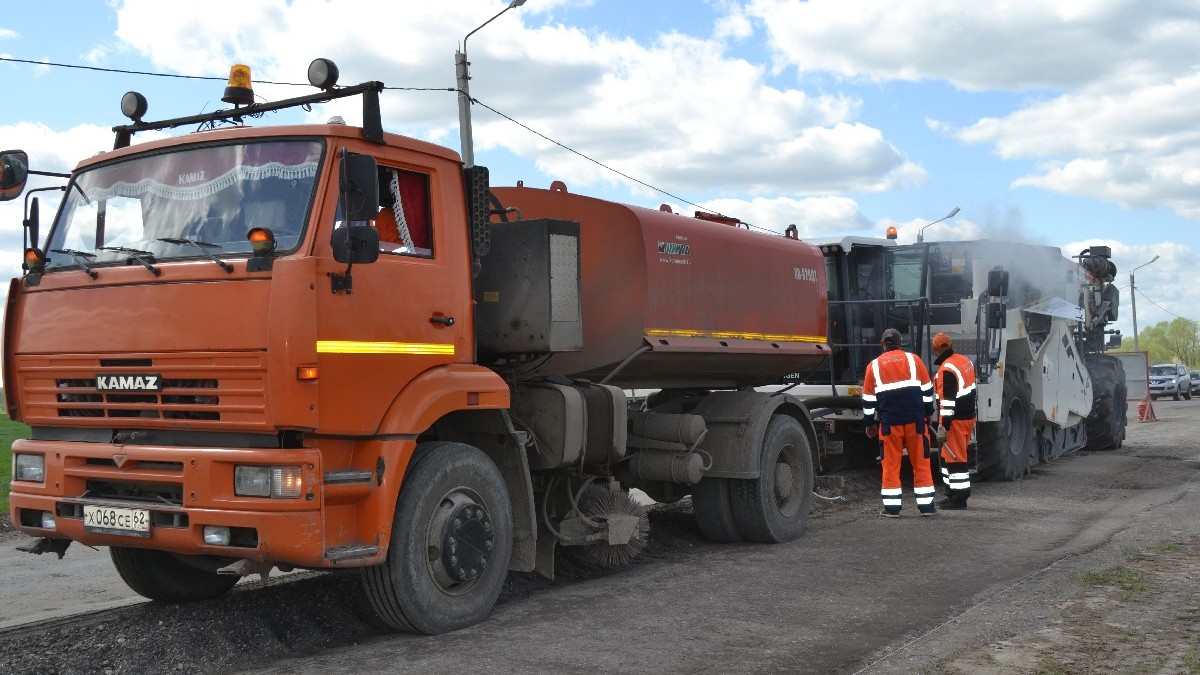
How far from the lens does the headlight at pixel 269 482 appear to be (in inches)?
214

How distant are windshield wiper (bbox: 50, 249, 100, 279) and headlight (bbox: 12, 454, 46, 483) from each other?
97 centimetres

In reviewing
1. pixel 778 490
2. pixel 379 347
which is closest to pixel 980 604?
pixel 778 490

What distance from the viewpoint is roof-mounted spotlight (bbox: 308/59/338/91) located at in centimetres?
632

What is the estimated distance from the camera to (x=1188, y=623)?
6.20 metres

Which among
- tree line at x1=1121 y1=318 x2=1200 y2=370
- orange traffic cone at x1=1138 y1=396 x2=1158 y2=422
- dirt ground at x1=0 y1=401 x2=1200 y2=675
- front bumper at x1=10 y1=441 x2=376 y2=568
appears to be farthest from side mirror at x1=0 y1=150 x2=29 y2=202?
tree line at x1=1121 y1=318 x2=1200 y2=370

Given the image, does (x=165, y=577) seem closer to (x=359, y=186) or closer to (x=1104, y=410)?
(x=359, y=186)

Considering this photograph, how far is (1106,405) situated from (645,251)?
13449 millimetres

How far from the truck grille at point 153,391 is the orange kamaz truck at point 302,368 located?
1 cm

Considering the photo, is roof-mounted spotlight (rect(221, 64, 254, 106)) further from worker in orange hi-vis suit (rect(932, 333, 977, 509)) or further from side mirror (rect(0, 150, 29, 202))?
worker in orange hi-vis suit (rect(932, 333, 977, 509))

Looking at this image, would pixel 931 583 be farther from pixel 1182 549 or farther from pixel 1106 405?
pixel 1106 405

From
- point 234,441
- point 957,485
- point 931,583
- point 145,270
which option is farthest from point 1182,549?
point 145,270

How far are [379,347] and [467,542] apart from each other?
1.23 metres

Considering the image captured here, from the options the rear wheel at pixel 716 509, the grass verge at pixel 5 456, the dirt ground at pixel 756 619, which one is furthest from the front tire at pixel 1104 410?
the grass verge at pixel 5 456

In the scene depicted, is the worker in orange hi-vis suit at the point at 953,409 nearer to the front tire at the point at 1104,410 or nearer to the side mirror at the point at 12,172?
the front tire at the point at 1104,410
